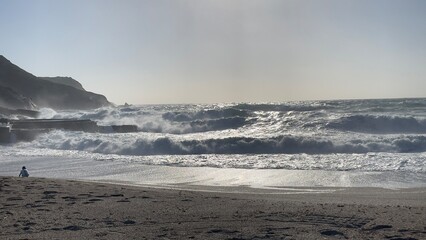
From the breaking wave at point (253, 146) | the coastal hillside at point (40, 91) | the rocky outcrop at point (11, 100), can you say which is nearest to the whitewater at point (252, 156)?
the breaking wave at point (253, 146)

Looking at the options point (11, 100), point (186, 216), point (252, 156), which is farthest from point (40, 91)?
point (186, 216)

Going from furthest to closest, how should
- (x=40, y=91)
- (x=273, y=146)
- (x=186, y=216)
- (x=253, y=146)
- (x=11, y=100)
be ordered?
(x=40, y=91) → (x=11, y=100) → (x=253, y=146) → (x=273, y=146) → (x=186, y=216)

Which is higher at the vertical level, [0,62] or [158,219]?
[0,62]

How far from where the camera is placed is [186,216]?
757 cm

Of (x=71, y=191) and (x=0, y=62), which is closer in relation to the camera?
(x=71, y=191)

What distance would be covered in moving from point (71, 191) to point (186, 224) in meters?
3.74

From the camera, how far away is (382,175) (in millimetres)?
13844

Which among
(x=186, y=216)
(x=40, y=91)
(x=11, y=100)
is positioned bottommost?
(x=186, y=216)

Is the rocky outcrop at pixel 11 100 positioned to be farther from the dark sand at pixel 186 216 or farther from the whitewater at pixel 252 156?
the dark sand at pixel 186 216

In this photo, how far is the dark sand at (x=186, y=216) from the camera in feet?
21.2

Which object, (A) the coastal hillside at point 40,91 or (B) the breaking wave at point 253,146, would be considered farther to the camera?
(A) the coastal hillside at point 40,91

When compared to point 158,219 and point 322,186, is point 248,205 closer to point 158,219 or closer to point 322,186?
point 158,219

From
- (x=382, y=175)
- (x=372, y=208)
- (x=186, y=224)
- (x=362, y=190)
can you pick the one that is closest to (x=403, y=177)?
(x=382, y=175)

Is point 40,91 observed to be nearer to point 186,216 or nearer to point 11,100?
point 11,100
